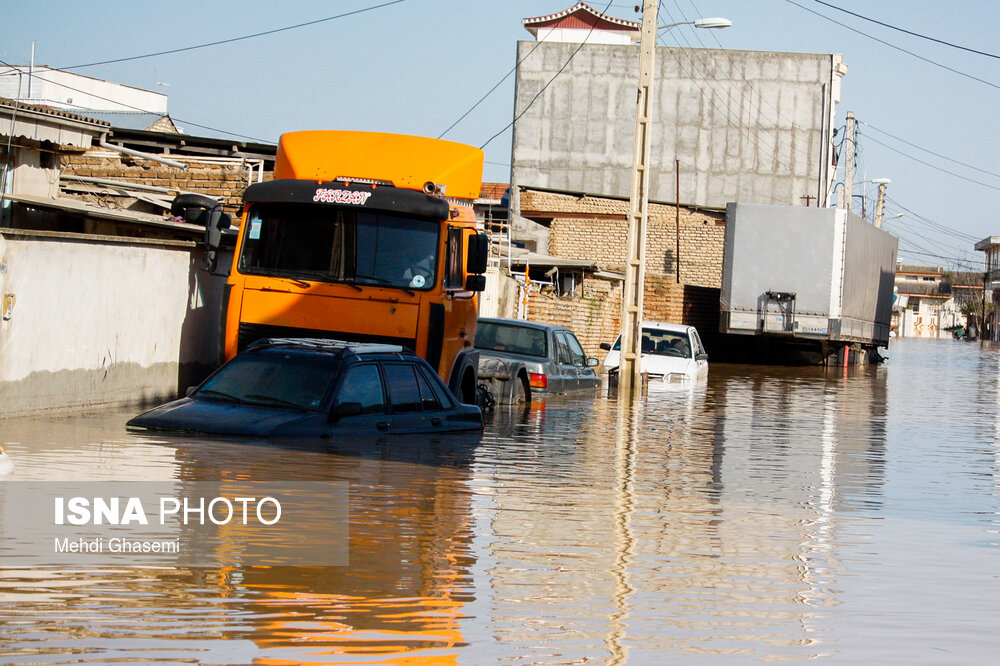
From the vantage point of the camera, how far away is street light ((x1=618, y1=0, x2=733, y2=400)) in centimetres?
2259

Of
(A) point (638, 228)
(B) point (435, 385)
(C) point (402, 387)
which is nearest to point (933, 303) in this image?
(A) point (638, 228)

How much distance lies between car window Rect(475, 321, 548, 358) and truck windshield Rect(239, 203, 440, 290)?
19.2 ft

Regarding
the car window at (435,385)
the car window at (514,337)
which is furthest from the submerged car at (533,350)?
the car window at (435,385)

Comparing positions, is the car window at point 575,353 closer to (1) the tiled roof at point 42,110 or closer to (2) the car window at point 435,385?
(1) the tiled roof at point 42,110

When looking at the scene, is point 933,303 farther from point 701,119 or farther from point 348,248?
point 348,248

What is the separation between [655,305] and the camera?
41.2m

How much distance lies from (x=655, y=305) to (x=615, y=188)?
15181 millimetres

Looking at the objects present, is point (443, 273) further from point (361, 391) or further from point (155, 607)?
point (155, 607)

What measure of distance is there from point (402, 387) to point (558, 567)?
470cm

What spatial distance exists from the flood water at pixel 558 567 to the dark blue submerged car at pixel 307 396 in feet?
0.91

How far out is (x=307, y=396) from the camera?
34.5 feet

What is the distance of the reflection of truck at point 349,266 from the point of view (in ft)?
43.9

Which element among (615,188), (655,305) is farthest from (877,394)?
(615,188)

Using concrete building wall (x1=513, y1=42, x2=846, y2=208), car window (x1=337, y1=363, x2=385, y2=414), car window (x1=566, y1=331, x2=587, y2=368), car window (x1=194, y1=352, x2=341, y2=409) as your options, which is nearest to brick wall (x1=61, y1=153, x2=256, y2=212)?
car window (x1=566, y1=331, x2=587, y2=368)
